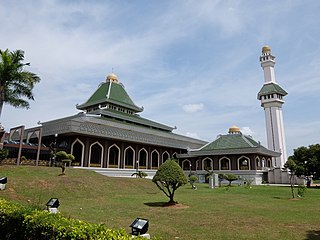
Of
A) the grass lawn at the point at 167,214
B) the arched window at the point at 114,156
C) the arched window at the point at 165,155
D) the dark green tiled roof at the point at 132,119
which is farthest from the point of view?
the arched window at the point at 165,155

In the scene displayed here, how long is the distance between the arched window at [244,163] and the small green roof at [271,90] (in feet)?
61.1

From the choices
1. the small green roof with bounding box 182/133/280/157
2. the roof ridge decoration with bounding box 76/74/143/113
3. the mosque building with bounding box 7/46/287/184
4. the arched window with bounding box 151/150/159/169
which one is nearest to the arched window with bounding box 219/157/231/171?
the mosque building with bounding box 7/46/287/184

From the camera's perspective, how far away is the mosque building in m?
27.7

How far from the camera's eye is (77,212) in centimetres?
1063

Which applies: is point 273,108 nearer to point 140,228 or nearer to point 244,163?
point 244,163

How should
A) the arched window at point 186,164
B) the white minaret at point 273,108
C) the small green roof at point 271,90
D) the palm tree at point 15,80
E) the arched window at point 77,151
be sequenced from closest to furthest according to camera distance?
the palm tree at point 15,80, the arched window at point 77,151, the arched window at point 186,164, the white minaret at point 273,108, the small green roof at point 271,90

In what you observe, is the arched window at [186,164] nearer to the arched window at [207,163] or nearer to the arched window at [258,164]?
the arched window at [207,163]

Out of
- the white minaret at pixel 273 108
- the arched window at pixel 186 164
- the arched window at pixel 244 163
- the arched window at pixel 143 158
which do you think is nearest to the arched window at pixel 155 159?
the arched window at pixel 143 158

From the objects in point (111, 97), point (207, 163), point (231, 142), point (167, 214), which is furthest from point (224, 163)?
point (167, 214)

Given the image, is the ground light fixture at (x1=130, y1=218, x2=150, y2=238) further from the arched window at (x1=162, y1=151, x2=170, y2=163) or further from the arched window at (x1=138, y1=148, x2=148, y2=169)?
the arched window at (x1=162, y1=151, x2=170, y2=163)

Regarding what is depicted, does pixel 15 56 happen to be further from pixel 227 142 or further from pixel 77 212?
pixel 227 142

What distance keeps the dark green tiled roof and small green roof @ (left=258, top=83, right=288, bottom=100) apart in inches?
783

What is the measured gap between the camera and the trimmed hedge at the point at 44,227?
4.26 m

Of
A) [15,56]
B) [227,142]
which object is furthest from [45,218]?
[227,142]
